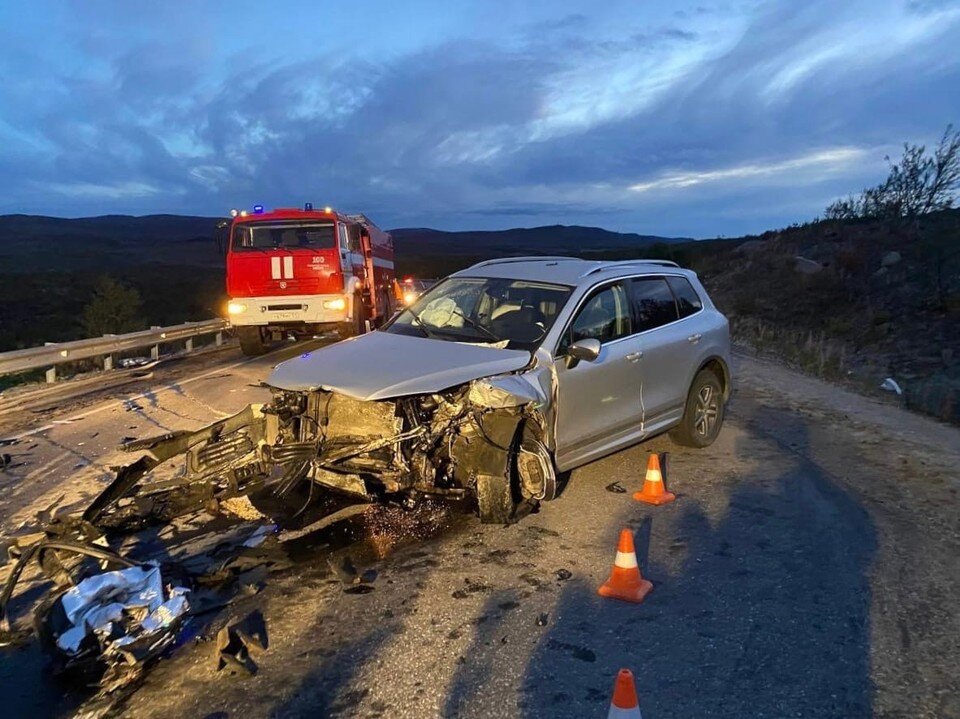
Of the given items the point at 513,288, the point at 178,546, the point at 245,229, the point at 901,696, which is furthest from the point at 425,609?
the point at 245,229

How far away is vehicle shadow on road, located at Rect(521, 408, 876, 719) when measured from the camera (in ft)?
10.5

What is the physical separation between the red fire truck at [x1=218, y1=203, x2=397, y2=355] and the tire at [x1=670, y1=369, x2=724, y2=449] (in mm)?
8782

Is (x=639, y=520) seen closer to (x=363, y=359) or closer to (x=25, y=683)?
(x=363, y=359)

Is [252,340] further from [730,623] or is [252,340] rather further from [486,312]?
[730,623]

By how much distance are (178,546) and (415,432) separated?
1.67 metres

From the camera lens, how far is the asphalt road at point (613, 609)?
3.21m

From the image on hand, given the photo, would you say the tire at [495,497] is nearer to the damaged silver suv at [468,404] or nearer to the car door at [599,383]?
the damaged silver suv at [468,404]

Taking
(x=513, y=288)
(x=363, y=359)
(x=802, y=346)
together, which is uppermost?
(x=513, y=288)

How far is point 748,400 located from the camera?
10.2 metres

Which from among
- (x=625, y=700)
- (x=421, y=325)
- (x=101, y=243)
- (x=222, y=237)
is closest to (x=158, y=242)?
(x=101, y=243)

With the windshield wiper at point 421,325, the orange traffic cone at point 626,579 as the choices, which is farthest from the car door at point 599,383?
the orange traffic cone at point 626,579

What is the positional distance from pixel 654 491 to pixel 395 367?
2.23 meters

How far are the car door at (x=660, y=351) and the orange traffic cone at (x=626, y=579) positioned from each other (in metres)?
2.35

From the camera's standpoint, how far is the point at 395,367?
5164 millimetres
